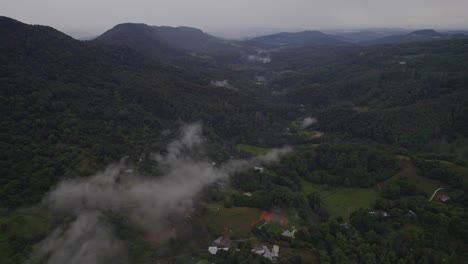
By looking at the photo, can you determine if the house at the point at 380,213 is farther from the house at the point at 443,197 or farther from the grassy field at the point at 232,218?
the grassy field at the point at 232,218

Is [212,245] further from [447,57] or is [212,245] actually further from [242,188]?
[447,57]

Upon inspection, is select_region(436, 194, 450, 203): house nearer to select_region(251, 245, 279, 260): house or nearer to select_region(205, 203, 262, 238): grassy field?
select_region(205, 203, 262, 238): grassy field

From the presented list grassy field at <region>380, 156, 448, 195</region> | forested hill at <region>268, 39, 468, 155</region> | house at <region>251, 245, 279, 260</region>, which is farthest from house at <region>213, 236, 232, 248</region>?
forested hill at <region>268, 39, 468, 155</region>

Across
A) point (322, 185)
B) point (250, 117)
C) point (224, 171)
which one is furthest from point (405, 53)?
point (224, 171)

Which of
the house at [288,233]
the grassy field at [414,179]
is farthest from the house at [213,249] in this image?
the grassy field at [414,179]

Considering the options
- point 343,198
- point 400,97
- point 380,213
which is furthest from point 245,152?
point 400,97

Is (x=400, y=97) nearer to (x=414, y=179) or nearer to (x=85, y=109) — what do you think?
(x=414, y=179)

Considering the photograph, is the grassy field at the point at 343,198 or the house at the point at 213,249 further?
the grassy field at the point at 343,198
